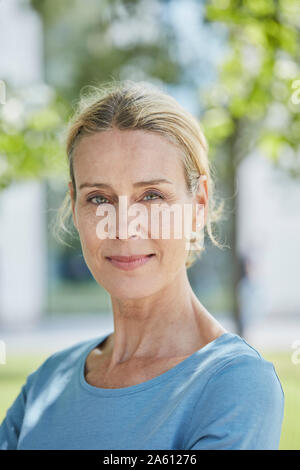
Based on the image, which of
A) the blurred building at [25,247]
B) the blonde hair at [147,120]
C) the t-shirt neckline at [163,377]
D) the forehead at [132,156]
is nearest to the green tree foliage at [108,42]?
the blurred building at [25,247]

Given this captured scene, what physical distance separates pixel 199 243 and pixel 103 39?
8.11 m

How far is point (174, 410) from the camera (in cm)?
125

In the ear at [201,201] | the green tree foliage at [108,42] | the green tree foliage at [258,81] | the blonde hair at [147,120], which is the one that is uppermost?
the green tree foliage at [108,42]

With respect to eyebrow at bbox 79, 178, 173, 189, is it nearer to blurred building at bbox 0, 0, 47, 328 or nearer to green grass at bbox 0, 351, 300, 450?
green grass at bbox 0, 351, 300, 450

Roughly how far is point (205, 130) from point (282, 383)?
2402 mm

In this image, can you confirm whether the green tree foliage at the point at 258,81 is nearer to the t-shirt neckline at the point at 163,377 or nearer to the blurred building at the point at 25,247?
the t-shirt neckline at the point at 163,377

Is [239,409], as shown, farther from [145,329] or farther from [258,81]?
[258,81]

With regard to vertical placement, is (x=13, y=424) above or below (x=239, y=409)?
below

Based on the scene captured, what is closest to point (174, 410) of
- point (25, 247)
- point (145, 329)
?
point (145, 329)

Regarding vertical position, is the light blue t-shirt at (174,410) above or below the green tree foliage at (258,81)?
below

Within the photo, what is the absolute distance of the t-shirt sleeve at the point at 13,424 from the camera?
5.11 ft

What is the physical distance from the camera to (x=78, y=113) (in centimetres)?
156
